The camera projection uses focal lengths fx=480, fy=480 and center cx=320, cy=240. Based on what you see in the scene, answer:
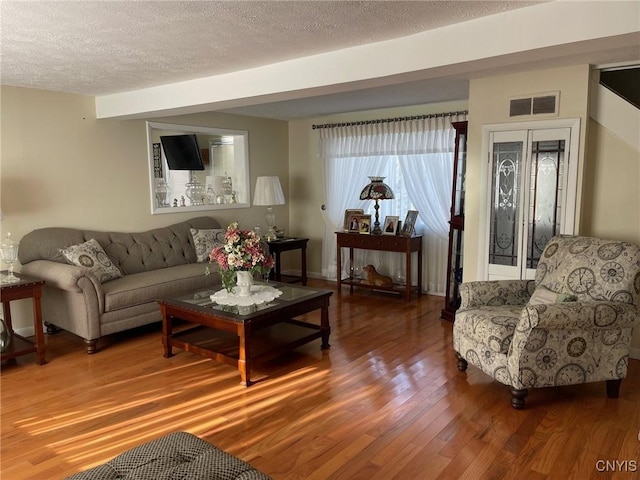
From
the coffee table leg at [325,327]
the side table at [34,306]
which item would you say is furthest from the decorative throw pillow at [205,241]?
the coffee table leg at [325,327]

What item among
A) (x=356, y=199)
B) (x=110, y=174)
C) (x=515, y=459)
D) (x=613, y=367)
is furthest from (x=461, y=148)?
(x=110, y=174)

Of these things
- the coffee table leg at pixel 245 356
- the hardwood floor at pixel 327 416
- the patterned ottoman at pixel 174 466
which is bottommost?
the hardwood floor at pixel 327 416

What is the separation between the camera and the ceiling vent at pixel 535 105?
3.63 m

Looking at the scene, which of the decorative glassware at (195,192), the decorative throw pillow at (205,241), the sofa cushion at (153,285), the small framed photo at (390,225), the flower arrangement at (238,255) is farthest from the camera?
the decorative glassware at (195,192)

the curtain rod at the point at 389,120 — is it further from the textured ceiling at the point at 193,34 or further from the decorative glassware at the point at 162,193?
the decorative glassware at the point at 162,193

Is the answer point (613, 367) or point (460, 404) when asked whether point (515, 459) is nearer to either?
point (460, 404)

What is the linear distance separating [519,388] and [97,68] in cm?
349

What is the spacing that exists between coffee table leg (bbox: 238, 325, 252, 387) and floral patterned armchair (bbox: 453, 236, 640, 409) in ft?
4.70

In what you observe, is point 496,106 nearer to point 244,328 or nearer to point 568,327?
point 568,327

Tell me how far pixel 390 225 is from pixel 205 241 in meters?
2.11

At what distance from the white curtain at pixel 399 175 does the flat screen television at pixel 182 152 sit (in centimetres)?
165

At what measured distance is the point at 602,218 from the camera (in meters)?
3.68

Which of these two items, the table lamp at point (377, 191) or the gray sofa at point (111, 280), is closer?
the gray sofa at point (111, 280)

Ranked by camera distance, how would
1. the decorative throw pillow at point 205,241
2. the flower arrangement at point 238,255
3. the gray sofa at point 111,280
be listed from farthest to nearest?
the decorative throw pillow at point 205,241
the gray sofa at point 111,280
the flower arrangement at point 238,255
